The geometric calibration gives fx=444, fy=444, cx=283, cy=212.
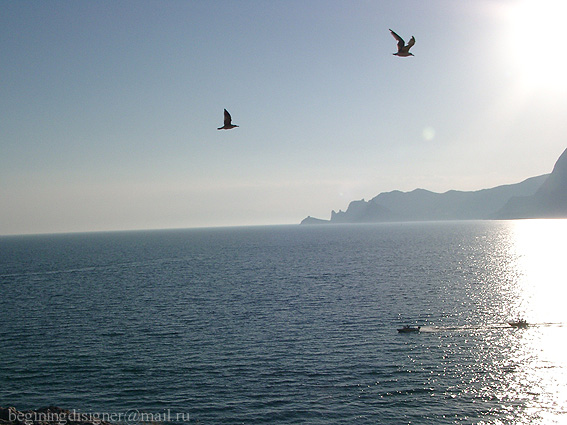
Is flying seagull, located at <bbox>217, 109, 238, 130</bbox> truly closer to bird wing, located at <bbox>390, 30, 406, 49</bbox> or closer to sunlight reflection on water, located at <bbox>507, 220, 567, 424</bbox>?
bird wing, located at <bbox>390, 30, 406, 49</bbox>

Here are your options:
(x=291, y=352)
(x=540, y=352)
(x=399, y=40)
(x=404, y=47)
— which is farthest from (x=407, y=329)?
(x=399, y=40)

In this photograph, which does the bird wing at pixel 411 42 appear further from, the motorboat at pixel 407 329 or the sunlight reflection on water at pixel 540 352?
the motorboat at pixel 407 329

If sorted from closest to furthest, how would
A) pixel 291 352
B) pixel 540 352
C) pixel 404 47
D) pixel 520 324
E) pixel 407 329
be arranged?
pixel 404 47 < pixel 540 352 < pixel 291 352 < pixel 407 329 < pixel 520 324

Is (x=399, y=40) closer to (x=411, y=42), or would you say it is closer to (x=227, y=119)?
(x=411, y=42)

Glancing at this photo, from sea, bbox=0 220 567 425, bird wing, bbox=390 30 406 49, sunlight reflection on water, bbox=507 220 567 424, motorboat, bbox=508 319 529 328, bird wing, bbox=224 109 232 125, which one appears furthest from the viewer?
motorboat, bbox=508 319 529 328

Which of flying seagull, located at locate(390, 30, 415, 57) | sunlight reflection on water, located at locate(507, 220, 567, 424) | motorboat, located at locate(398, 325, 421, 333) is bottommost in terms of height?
sunlight reflection on water, located at locate(507, 220, 567, 424)

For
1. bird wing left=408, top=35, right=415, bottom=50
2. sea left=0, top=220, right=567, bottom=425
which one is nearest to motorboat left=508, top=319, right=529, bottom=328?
sea left=0, top=220, right=567, bottom=425

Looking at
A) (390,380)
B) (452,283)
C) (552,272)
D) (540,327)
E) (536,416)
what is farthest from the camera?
(552,272)

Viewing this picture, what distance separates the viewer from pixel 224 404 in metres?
40.0

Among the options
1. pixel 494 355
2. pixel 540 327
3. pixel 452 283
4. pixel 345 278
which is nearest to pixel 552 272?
pixel 452 283

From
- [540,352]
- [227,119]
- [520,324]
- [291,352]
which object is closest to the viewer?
[227,119]

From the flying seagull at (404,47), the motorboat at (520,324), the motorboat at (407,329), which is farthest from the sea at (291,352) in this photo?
the flying seagull at (404,47)

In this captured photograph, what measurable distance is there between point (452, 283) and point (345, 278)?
26.8m

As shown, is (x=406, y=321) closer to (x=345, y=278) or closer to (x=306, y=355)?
(x=306, y=355)
